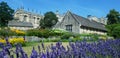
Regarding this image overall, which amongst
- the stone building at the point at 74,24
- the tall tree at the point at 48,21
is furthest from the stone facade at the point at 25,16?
the stone building at the point at 74,24

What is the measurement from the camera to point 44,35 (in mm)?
34500

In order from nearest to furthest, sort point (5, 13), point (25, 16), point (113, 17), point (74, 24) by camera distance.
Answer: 1. point (74, 24)
2. point (113, 17)
3. point (5, 13)
4. point (25, 16)

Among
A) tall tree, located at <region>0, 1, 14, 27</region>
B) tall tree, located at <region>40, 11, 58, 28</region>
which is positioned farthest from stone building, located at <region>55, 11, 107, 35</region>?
tall tree, located at <region>0, 1, 14, 27</region>

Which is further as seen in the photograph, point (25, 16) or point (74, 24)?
point (25, 16)

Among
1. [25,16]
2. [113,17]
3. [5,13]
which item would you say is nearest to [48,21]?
[5,13]

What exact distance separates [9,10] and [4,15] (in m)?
5.18

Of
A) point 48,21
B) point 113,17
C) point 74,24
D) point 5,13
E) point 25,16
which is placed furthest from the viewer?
point 25,16

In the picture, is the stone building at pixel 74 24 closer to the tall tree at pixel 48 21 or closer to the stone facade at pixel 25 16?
the tall tree at pixel 48 21

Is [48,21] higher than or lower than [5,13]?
lower

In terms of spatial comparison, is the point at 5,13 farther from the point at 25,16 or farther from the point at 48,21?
the point at 25,16

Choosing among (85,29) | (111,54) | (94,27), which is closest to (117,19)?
(94,27)

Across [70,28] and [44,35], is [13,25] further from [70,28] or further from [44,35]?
[44,35]

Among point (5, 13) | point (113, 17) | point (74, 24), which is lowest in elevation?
point (74, 24)

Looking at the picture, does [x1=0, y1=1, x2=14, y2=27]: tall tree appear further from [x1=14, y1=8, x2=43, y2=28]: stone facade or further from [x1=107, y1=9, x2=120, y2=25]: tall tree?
[x1=107, y1=9, x2=120, y2=25]: tall tree
